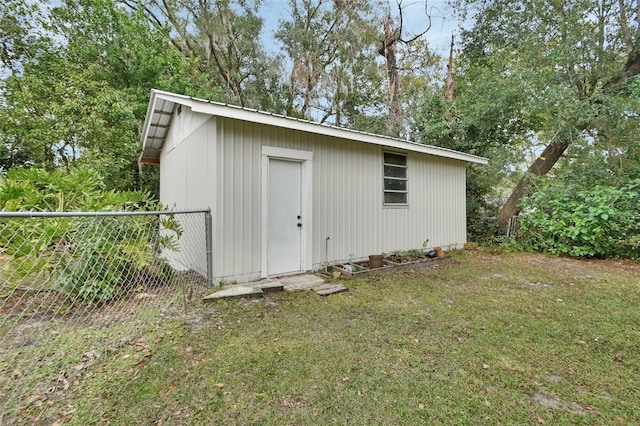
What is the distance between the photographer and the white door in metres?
4.85

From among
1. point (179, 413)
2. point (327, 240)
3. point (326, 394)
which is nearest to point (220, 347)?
point (179, 413)

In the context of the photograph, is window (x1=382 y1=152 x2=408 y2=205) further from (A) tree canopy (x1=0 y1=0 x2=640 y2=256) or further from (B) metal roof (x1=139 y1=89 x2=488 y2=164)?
(A) tree canopy (x1=0 y1=0 x2=640 y2=256)

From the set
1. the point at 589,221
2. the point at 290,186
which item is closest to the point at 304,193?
the point at 290,186

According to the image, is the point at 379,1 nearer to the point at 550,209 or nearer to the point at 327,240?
the point at 550,209

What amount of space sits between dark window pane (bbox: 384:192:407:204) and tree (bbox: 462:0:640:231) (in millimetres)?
4477

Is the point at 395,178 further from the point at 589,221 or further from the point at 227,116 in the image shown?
the point at 589,221

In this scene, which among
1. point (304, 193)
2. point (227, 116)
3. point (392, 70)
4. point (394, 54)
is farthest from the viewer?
point (392, 70)

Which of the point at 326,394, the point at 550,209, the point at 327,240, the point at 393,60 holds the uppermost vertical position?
the point at 393,60

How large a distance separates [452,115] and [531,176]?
324 cm

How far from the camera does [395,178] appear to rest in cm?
672

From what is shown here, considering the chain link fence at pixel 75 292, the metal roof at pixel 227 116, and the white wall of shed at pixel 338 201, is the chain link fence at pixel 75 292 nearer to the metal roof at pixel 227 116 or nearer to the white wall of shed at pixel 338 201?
the white wall of shed at pixel 338 201

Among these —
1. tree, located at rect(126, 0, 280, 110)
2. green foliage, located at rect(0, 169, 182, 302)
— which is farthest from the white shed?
tree, located at rect(126, 0, 280, 110)

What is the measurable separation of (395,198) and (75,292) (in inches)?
229

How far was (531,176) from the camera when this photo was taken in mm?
8500
